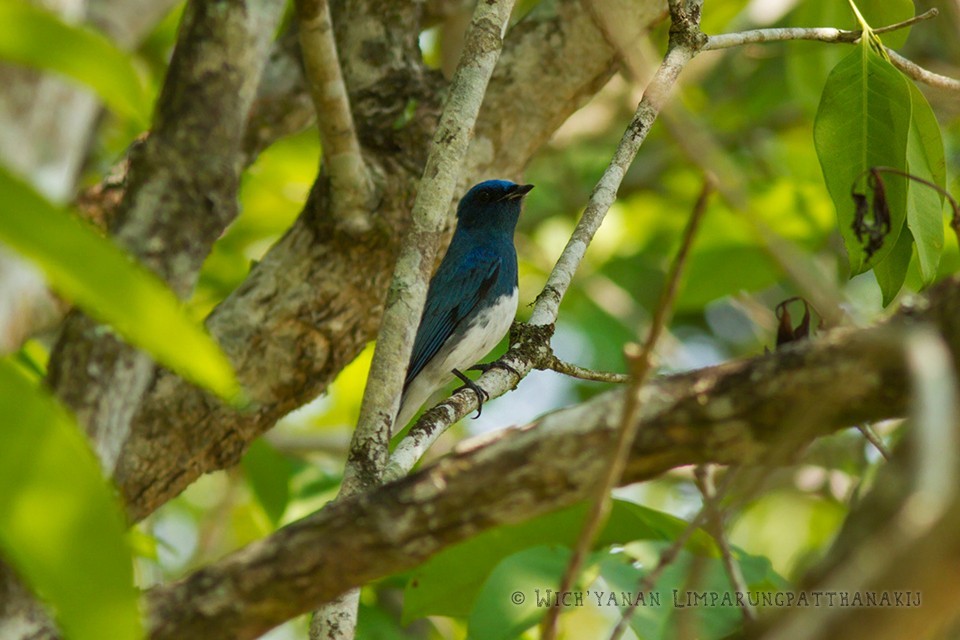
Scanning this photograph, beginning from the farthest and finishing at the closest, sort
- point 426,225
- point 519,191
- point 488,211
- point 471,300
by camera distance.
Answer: point 488,211 < point 471,300 < point 519,191 < point 426,225

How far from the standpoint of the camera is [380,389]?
2984 mm

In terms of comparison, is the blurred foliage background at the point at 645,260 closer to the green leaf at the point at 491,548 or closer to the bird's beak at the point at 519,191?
the green leaf at the point at 491,548

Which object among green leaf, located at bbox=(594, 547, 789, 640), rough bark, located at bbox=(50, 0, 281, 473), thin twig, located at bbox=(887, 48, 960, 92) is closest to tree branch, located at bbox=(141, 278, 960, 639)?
green leaf, located at bbox=(594, 547, 789, 640)

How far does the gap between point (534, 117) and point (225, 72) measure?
131 cm

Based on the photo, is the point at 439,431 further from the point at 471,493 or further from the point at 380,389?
the point at 471,493

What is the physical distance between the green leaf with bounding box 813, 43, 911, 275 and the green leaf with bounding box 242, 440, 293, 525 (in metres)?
2.61

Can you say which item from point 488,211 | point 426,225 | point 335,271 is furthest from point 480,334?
point 426,225

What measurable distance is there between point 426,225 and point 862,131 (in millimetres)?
1286

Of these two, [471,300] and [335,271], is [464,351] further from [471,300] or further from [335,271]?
[335,271]

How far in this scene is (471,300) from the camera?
5621 mm

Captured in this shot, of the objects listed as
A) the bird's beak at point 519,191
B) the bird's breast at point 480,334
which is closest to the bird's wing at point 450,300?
the bird's breast at point 480,334

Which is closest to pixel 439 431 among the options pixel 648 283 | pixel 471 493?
pixel 471 493

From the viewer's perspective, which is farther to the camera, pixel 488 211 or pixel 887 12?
pixel 488 211

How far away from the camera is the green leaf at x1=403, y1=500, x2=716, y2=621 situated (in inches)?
123
